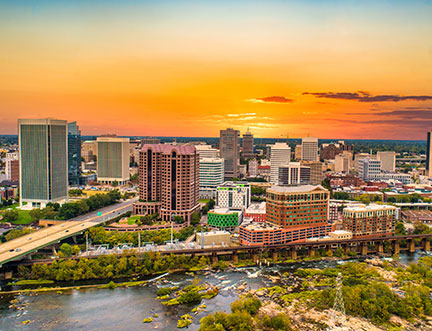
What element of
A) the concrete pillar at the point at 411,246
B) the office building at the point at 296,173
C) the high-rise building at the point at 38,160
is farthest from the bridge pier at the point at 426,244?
the high-rise building at the point at 38,160

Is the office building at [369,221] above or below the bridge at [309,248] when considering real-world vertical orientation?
above

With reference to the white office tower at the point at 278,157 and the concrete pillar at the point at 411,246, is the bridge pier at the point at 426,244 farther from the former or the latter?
the white office tower at the point at 278,157

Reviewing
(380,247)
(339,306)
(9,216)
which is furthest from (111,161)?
(339,306)

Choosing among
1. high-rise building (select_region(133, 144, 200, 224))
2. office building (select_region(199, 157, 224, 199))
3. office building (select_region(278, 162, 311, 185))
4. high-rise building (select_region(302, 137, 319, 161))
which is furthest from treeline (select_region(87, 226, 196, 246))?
high-rise building (select_region(302, 137, 319, 161))

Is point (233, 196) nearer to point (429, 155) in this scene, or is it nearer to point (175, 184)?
point (175, 184)

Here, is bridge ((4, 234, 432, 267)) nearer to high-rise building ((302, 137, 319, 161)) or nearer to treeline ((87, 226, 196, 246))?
treeline ((87, 226, 196, 246))
